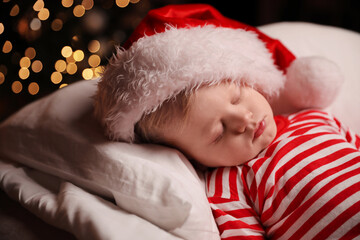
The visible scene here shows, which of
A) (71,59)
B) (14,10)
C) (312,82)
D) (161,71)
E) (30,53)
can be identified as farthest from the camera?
(71,59)

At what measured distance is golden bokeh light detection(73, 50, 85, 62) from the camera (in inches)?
61.4

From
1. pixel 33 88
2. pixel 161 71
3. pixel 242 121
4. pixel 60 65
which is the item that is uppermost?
pixel 161 71

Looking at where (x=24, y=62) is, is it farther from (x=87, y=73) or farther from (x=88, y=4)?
(x=88, y=4)

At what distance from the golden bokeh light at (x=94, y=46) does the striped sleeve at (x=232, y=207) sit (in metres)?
0.98

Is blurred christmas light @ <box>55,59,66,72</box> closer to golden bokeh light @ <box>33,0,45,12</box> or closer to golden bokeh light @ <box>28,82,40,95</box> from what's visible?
golden bokeh light @ <box>28,82,40,95</box>

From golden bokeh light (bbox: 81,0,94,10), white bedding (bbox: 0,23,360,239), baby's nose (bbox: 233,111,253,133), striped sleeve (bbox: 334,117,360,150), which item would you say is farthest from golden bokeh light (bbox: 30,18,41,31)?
striped sleeve (bbox: 334,117,360,150)

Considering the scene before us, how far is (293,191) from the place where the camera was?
78 cm

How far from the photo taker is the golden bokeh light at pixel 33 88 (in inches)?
61.0

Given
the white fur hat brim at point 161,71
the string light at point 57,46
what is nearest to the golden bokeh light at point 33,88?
the string light at point 57,46

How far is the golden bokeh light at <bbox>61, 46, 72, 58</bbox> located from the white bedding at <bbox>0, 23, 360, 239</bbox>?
582 mm

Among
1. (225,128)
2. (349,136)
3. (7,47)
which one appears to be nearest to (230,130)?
(225,128)

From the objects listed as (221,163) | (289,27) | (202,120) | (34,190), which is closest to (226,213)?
(221,163)

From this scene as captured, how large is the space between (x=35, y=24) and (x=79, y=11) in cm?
20

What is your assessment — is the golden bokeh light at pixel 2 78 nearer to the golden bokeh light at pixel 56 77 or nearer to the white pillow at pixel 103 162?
the golden bokeh light at pixel 56 77
